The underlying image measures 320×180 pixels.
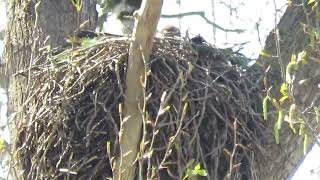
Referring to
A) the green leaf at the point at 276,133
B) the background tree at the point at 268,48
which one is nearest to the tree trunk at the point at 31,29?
the background tree at the point at 268,48

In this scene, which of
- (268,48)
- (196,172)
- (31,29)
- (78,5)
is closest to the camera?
(196,172)

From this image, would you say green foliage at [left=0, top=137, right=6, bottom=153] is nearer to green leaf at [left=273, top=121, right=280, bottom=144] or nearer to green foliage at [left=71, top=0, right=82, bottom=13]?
green foliage at [left=71, top=0, right=82, bottom=13]

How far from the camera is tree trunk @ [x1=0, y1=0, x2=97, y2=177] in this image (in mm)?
4277

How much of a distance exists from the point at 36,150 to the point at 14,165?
0.11 metres

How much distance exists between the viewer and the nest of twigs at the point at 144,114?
145 inches

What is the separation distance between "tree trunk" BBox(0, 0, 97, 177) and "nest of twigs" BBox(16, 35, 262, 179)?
0.29 meters

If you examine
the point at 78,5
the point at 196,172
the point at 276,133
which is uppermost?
the point at 78,5

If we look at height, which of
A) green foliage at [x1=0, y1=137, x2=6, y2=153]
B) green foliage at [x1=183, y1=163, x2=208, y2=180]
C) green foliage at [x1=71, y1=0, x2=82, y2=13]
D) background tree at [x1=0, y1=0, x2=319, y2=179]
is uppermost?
green foliage at [x1=71, y1=0, x2=82, y2=13]

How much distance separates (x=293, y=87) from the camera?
12.4ft

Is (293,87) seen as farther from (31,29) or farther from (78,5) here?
(31,29)

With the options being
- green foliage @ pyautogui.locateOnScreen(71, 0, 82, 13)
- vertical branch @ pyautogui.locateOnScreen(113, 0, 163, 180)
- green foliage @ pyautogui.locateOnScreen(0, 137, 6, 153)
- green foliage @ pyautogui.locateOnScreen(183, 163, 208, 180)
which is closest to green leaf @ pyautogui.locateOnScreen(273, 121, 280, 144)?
green foliage @ pyautogui.locateOnScreen(183, 163, 208, 180)

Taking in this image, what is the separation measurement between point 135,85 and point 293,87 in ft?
2.19

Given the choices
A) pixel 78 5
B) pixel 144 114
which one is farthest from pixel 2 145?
pixel 78 5

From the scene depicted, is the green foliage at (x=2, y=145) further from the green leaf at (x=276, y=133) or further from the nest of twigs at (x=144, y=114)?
the green leaf at (x=276, y=133)
